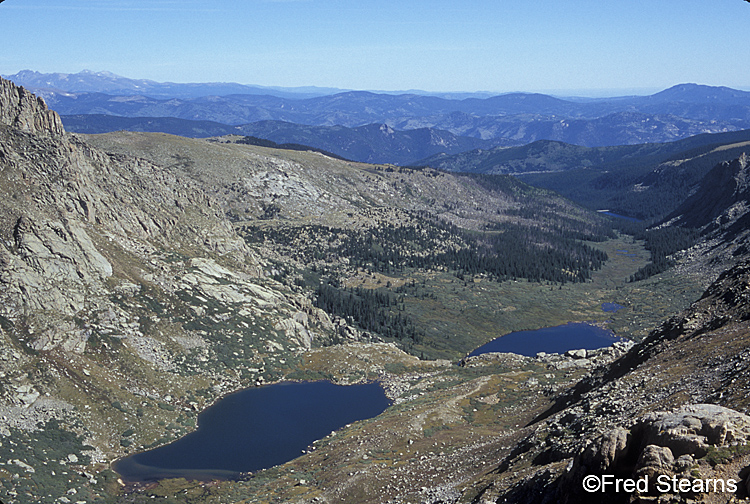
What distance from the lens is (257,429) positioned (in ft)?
289

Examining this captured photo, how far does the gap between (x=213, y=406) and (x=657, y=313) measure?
154872mm

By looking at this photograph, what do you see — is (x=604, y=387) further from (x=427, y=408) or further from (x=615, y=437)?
(x=427, y=408)

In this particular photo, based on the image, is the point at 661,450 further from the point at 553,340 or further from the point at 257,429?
the point at 553,340

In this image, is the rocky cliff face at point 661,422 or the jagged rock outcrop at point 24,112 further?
the jagged rock outcrop at point 24,112

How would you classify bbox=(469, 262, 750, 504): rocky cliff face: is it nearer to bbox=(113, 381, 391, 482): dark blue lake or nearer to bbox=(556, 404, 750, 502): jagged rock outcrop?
bbox=(556, 404, 750, 502): jagged rock outcrop

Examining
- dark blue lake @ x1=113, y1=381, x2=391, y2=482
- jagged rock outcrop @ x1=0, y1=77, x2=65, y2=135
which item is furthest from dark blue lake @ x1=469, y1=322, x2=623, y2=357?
jagged rock outcrop @ x1=0, y1=77, x2=65, y2=135

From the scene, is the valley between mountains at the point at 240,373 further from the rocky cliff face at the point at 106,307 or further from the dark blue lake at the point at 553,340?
the dark blue lake at the point at 553,340

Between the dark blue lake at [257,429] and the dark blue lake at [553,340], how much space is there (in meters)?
71.0

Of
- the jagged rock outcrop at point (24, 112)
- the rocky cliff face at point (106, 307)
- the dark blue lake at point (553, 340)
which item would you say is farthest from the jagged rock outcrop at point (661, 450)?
the dark blue lake at point (553, 340)

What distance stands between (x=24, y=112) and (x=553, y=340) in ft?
504

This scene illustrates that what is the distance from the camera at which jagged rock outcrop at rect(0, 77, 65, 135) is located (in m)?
115

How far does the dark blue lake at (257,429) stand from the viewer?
73.3m

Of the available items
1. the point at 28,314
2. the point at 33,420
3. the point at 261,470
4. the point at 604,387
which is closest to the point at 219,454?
the point at 261,470

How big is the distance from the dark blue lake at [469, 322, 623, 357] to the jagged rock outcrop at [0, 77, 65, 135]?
121955mm
